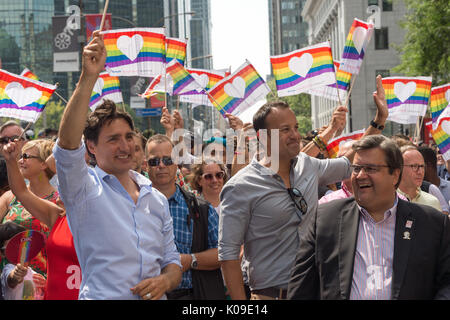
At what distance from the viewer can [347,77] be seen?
10.5 metres

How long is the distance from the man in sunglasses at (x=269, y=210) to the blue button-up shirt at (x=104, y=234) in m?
1.07

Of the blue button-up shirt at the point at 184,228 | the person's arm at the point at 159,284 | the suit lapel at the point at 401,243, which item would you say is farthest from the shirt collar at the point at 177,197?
the suit lapel at the point at 401,243

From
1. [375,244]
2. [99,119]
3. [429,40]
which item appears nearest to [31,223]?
[99,119]

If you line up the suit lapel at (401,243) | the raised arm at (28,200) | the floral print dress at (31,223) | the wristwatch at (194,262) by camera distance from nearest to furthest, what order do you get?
the suit lapel at (401,243)
the raised arm at (28,200)
the wristwatch at (194,262)
the floral print dress at (31,223)

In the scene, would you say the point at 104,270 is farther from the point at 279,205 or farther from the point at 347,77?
the point at 347,77

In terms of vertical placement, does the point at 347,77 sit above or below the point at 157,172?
above

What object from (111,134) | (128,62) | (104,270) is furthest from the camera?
(128,62)

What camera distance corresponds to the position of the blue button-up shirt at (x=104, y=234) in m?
3.36

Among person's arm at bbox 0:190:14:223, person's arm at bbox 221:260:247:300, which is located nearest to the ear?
person's arm at bbox 221:260:247:300

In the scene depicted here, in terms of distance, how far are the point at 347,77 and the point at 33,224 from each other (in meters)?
6.43

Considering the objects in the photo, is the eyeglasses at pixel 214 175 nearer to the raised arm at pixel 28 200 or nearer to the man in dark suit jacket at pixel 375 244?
the raised arm at pixel 28 200

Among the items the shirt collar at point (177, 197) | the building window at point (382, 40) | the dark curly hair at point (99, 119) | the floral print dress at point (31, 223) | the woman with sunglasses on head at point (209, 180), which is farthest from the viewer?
the building window at point (382, 40)

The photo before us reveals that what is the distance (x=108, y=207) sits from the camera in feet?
11.3

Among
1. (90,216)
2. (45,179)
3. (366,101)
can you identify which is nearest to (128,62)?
(45,179)
